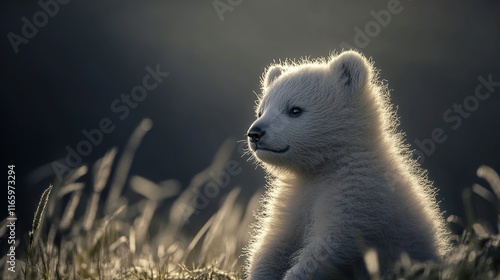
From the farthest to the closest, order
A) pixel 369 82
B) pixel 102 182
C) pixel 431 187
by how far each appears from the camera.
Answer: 1. pixel 369 82
2. pixel 431 187
3. pixel 102 182

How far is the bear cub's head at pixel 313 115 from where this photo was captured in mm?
4520

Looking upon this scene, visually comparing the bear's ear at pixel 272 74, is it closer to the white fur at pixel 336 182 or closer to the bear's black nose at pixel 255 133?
the white fur at pixel 336 182

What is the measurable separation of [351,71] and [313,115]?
1.37 ft

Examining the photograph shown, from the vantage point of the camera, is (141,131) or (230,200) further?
(230,200)

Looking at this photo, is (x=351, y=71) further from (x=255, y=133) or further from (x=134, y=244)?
(x=134, y=244)

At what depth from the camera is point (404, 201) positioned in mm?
4070

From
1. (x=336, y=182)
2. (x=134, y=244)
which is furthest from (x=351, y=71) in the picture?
(x=134, y=244)

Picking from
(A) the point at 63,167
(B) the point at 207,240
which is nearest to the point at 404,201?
(B) the point at 207,240

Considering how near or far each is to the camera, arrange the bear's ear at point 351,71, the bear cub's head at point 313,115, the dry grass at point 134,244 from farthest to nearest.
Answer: the bear's ear at point 351,71 < the bear cub's head at point 313,115 < the dry grass at point 134,244

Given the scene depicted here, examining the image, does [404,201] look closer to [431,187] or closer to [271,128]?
[431,187]

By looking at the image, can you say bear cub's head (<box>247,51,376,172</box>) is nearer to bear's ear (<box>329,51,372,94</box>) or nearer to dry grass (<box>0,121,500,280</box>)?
bear's ear (<box>329,51,372,94</box>)

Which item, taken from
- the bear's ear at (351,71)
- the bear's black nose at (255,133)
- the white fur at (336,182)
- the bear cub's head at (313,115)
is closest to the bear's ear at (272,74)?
the white fur at (336,182)

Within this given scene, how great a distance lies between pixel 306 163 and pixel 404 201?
708 millimetres

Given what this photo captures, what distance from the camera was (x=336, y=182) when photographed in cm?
425
